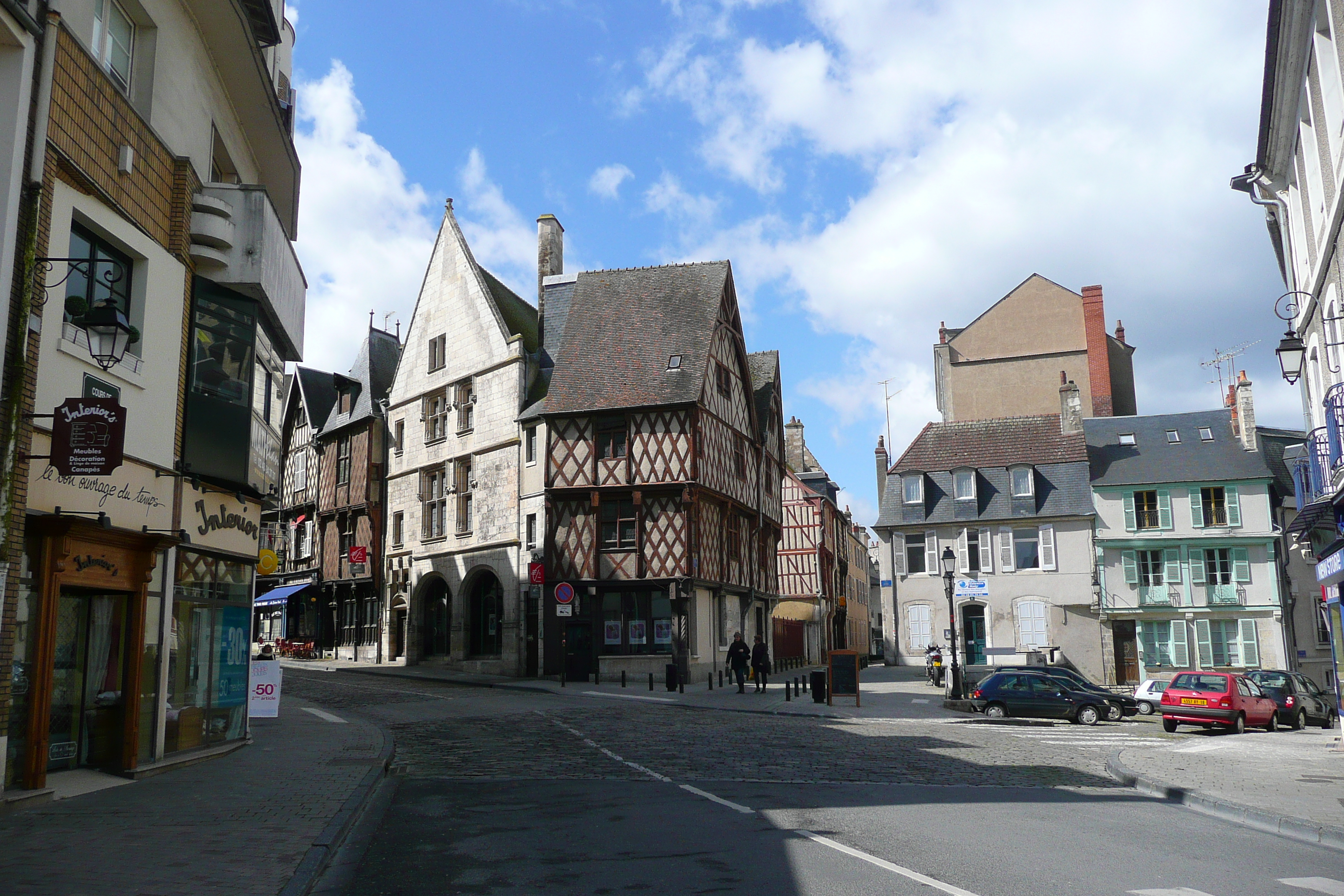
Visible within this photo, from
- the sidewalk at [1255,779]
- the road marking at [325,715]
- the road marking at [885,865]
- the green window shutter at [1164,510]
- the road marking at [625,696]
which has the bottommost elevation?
the sidewalk at [1255,779]

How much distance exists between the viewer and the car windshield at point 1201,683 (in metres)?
21.6

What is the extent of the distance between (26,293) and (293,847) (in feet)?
17.8

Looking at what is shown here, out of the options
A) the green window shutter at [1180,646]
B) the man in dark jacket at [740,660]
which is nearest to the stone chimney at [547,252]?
the man in dark jacket at [740,660]

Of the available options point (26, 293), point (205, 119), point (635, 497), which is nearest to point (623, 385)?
point (635, 497)

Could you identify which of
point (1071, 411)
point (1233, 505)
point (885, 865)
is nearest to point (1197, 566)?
point (1233, 505)

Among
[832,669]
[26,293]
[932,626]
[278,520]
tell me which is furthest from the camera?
[278,520]

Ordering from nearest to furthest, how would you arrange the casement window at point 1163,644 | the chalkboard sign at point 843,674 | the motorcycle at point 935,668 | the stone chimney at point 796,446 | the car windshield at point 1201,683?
the car windshield at point 1201,683, the chalkboard sign at point 843,674, the motorcycle at point 935,668, the casement window at point 1163,644, the stone chimney at point 796,446

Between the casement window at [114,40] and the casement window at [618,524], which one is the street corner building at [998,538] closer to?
the casement window at [618,524]

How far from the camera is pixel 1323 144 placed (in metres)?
14.4

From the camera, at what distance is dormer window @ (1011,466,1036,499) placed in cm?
4050

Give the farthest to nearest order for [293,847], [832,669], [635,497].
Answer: [635,497] < [832,669] < [293,847]

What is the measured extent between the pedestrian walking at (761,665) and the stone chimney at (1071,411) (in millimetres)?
18412

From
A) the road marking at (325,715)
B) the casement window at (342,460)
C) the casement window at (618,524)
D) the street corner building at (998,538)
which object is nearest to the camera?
the road marking at (325,715)

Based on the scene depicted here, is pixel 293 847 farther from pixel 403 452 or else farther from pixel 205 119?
pixel 403 452
